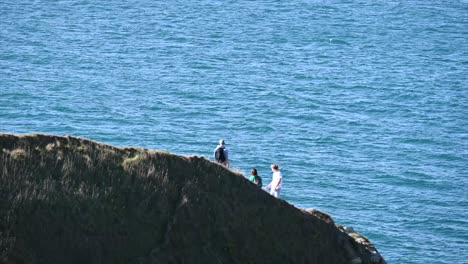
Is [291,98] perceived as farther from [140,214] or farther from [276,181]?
[140,214]

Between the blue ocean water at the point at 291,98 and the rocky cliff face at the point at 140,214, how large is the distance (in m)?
41.5

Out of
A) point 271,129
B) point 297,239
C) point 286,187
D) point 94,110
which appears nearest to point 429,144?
point 271,129

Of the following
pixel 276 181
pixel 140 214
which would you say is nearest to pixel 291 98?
pixel 276 181

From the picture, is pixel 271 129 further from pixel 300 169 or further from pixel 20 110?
pixel 20 110

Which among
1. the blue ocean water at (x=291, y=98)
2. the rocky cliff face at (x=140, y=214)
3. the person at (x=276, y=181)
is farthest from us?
the blue ocean water at (x=291, y=98)

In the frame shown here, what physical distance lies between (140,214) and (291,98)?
339ft

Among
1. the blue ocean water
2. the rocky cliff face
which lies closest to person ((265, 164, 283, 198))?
the rocky cliff face

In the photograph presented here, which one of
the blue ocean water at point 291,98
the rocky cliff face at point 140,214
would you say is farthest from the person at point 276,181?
the blue ocean water at point 291,98

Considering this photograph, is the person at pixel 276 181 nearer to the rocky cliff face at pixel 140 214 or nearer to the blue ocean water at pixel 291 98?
the rocky cliff face at pixel 140 214

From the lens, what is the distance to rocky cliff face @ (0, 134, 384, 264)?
3556 cm

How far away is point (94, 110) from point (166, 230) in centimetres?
9291

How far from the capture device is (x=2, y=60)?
518 feet

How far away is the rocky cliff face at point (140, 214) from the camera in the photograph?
1400 inches

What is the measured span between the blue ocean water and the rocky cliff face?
136 ft
